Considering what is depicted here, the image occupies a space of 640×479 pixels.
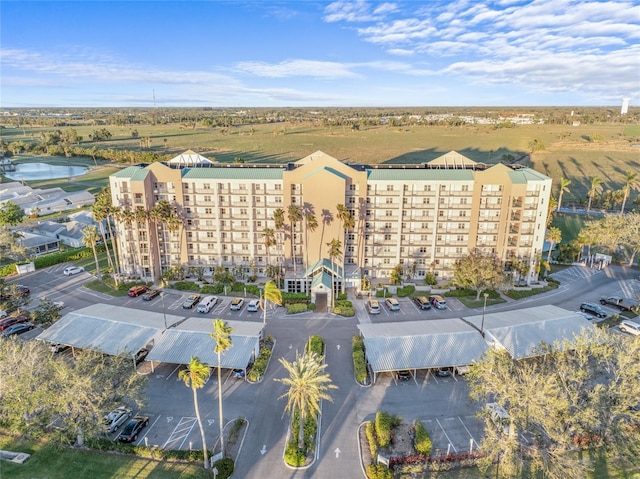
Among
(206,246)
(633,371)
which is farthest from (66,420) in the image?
(633,371)

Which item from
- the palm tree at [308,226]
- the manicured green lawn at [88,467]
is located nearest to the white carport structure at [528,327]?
the palm tree at [308,226]

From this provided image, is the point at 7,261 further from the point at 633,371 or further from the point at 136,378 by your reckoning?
the point at 633,371

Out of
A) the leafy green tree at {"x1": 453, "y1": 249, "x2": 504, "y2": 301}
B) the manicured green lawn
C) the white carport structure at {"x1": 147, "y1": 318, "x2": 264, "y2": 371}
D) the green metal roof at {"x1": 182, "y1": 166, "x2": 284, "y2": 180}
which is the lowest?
the manicured green lawn

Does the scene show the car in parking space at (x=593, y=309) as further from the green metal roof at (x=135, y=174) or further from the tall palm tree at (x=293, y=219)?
the green metal roof at (x=135, y=174)

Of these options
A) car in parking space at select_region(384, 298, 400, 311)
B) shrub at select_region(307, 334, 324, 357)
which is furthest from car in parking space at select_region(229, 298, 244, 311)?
car in parking space at select_region(384, 298, 400, 311)

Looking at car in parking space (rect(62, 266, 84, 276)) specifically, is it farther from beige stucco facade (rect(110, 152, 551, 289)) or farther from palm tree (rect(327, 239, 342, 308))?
palm tree (rect(327, 239, 342, 308))

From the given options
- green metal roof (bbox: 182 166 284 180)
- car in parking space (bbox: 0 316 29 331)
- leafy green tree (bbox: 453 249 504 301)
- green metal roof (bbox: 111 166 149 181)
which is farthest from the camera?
green metal roof (bbox: 182 166 284 180)

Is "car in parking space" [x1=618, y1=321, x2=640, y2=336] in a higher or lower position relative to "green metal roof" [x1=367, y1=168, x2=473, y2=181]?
lower

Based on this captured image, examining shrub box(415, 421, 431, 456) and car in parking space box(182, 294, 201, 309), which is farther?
car in parking space box(182, 294, 201, 309)
